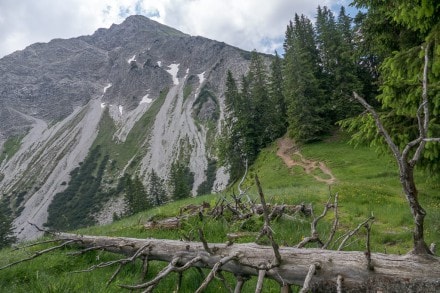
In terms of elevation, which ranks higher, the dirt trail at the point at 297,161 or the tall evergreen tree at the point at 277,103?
the tall evergreen tree at the point at 277,103

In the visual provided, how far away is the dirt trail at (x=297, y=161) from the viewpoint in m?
36.8

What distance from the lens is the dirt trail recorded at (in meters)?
36.8

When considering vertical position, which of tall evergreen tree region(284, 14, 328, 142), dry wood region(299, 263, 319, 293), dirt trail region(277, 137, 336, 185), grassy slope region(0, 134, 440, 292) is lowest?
grassy slope region(0, 134, 440, 292)

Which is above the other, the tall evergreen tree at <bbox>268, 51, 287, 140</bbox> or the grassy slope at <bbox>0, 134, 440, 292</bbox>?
the tall evergreen tree at <bbox>268, 51, 287, 140</bbox>

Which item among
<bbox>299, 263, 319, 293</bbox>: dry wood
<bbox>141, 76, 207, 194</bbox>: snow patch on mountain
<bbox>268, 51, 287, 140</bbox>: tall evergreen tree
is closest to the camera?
<bbox>299, 263, 319, 293</bbox>: dry wood

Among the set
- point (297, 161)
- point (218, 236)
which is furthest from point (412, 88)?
point (297, 161)

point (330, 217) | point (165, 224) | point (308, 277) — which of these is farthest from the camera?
point (330, 217)

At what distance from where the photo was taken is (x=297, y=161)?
4653cm

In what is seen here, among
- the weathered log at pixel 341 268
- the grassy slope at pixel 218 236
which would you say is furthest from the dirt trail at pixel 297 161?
the weathered log at pixel 341 268

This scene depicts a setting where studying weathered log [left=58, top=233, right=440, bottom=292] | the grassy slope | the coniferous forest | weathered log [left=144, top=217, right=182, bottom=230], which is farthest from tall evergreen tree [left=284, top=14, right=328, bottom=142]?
weathered log [left=58, top=233, right=440, bottom=292]

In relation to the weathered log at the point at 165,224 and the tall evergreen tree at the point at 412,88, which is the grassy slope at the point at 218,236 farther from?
the tall evergreen tree at the point at 412,88

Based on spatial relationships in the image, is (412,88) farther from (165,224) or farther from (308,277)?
(308,277)

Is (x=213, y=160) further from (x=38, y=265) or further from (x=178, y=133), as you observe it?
(x=38, y=265)

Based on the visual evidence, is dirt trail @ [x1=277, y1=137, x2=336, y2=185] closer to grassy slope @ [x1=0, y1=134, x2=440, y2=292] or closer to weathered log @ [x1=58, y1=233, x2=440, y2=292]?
grassy slope @ [x1=0, y1=134, x2=440, y2=292]
